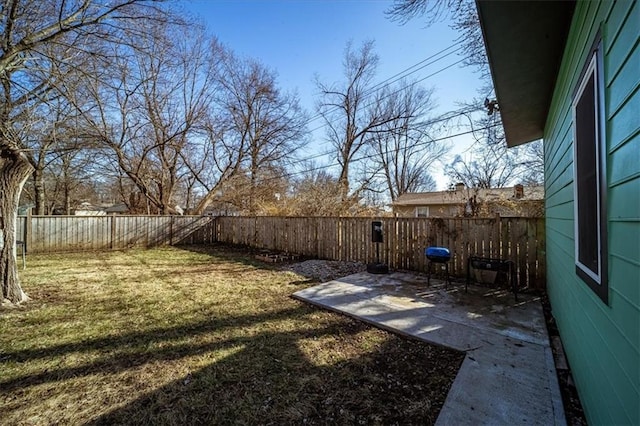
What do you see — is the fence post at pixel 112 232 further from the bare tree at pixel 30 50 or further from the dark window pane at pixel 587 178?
the dark window pane at pixel 587 178

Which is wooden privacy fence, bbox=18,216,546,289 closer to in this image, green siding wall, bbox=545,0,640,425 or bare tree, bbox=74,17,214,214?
green siding wall, bbox=545,0,640,425

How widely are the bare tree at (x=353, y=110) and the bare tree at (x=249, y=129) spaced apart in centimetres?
177

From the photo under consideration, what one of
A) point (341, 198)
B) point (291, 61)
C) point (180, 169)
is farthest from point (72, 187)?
point (341, 198)

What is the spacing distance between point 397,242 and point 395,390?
422 centimetres

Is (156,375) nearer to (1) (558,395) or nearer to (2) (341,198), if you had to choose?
(1) (558,395)

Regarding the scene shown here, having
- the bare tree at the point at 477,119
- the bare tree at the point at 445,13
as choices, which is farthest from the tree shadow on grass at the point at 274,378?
the bare tree at the point at 445,13

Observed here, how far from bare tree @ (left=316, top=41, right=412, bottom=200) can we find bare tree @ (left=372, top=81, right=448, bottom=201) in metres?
0.40

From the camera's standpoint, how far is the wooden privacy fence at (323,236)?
4621mm

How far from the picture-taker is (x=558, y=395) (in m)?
1.94

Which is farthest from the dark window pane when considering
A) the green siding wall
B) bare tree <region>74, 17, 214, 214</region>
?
bare tree <region>74, 17, 214, 214</region>

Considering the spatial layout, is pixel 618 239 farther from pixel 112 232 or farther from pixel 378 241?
pixel 112 232

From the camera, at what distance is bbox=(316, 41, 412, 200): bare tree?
46.2 ft

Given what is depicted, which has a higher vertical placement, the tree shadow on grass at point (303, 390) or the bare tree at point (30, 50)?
the bare tree at point (30, 50)

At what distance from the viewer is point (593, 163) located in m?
1.57
